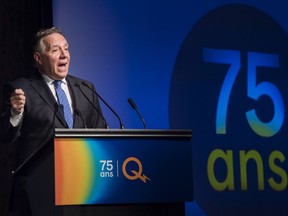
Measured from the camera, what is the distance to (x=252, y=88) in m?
4.71

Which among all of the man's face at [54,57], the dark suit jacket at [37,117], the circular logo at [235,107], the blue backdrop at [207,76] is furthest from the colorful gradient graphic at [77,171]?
the circular logo at [235,107]

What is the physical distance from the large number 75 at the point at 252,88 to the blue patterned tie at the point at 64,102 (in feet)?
4.90

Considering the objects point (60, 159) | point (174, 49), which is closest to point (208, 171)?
point (174, 49)

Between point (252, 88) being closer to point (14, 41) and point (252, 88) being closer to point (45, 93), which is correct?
point (14, 41)

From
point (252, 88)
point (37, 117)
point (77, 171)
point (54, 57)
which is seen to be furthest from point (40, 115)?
point (252, 88)

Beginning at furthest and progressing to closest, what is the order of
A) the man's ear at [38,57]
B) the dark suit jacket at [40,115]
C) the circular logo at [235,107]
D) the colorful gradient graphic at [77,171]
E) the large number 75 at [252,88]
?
the large number 75 at [252,88] < the circular logo at [235,107] < the man's ear at [38,57] < the dark suit jacket at [40,115] < the colorful gradient graphic at [77,171]

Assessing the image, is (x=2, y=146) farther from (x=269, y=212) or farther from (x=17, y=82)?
(x=269, y=212)

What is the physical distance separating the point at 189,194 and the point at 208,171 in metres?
1.77

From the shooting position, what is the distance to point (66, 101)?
10.6 feet

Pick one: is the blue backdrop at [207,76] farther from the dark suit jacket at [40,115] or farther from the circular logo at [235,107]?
the dark suit jacket at [40,115]

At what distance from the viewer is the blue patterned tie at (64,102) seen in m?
3.17

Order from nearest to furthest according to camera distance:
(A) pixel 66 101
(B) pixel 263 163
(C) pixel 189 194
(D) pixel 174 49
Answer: (C) pixel 189 194 < (A) pixel 66 101 < (D) pixel 174 49 < (B) pixel 263 163

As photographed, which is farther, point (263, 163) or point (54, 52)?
point (263, 163)

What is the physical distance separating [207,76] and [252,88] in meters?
0.38
